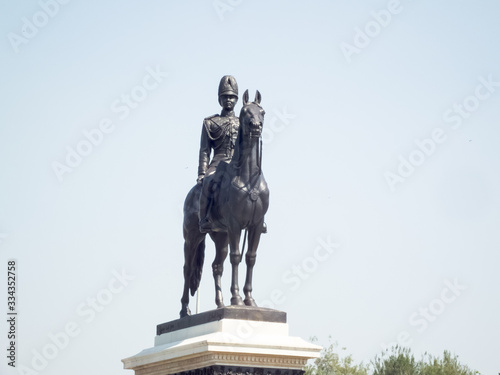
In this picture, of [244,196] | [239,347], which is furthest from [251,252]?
[239,347]

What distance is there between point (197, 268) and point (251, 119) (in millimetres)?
3546

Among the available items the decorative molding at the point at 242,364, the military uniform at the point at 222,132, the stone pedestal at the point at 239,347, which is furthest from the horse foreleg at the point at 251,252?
the military uniform at the point at 222,132

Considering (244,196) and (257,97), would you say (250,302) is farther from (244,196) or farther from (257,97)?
(257,97)

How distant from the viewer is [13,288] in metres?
21.3

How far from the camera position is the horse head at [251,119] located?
1647 cm

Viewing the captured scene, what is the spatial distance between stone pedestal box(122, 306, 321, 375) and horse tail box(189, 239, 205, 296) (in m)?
1.69

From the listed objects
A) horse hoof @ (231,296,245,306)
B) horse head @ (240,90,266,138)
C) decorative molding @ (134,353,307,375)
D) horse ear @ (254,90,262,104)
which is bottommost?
decorative molding @ (134,353,307,375)

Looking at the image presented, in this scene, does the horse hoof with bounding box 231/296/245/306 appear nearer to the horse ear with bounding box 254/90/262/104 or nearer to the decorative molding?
the decorative molding

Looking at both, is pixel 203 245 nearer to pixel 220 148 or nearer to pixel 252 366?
pixel 220 148

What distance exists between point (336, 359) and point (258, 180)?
77.4 ft

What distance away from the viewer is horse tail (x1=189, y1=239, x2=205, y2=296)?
18.8 meters

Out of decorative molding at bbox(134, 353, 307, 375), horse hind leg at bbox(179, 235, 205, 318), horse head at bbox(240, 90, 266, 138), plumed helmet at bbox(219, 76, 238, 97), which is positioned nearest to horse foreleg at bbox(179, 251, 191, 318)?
horse hind leg at bbox(179, 235, 205, 318)

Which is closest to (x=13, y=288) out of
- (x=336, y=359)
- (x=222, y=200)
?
(x=222, y=200)

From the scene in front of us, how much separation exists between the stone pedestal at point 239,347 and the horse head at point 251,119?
267cm
